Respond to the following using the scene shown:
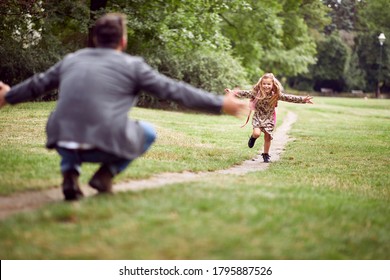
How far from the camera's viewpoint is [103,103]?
14.6 feet

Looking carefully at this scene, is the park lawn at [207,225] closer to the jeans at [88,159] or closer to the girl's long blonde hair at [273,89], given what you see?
the jeans at [88,159]

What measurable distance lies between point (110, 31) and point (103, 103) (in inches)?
29.0

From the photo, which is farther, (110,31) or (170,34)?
(170,34)

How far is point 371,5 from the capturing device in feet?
122

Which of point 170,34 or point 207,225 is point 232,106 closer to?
point 207,225

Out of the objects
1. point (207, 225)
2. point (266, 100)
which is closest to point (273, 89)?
point (266, 100)

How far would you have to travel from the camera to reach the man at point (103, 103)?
4438mm

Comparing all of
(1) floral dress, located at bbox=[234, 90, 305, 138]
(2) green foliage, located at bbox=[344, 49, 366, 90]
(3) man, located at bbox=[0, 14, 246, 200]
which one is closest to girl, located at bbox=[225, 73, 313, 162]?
(1) floral dress, located at bbox=[234, 90, 305, 138]

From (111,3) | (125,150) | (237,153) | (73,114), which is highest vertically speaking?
(111,3)

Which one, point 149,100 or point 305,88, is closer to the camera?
point 149,100

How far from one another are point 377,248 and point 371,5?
Result: 37064 mm

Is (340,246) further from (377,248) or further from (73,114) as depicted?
(73,114)

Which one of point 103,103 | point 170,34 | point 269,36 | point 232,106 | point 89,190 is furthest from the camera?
point 269,36
